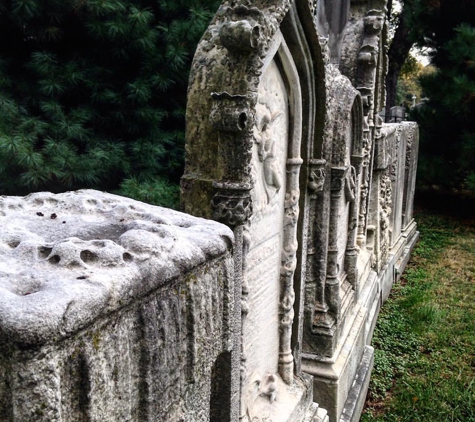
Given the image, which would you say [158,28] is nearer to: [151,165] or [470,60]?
[151,165]

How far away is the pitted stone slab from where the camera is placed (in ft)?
3.10

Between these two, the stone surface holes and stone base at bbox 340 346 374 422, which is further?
stone base at bbox 340 346 374 422

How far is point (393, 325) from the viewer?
6.10m

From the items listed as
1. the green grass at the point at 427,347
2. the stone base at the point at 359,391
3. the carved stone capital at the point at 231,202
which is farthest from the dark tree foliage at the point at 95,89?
the green grass at the point at 427,347

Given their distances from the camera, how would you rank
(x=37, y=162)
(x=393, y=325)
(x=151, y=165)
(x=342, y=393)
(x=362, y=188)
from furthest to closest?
(x=393, y=325)
(x=362, y=188)
(x=151, y=165)
(x=37, y=162)
(x=342, y=393)

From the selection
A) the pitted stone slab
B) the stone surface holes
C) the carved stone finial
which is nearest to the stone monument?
the carved stone finial

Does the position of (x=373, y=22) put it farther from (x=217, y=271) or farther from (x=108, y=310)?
(x=108, y=310)

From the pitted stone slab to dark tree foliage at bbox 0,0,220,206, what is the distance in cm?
294

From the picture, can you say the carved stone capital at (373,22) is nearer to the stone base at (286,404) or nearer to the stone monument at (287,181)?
the stone monument at (287,181)

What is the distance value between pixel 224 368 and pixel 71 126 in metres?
3.12

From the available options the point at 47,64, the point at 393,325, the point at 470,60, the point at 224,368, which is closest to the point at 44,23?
the point at 47,64

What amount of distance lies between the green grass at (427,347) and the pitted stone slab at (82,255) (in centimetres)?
357

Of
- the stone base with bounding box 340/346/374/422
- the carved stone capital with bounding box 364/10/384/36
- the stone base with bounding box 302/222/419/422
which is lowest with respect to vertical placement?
the stone base with bounding box 340/346/374/422

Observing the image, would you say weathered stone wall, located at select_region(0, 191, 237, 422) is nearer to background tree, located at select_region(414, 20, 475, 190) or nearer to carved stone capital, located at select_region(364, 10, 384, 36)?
carved stone capital, located at select_region(364, 10, 384, 36)
